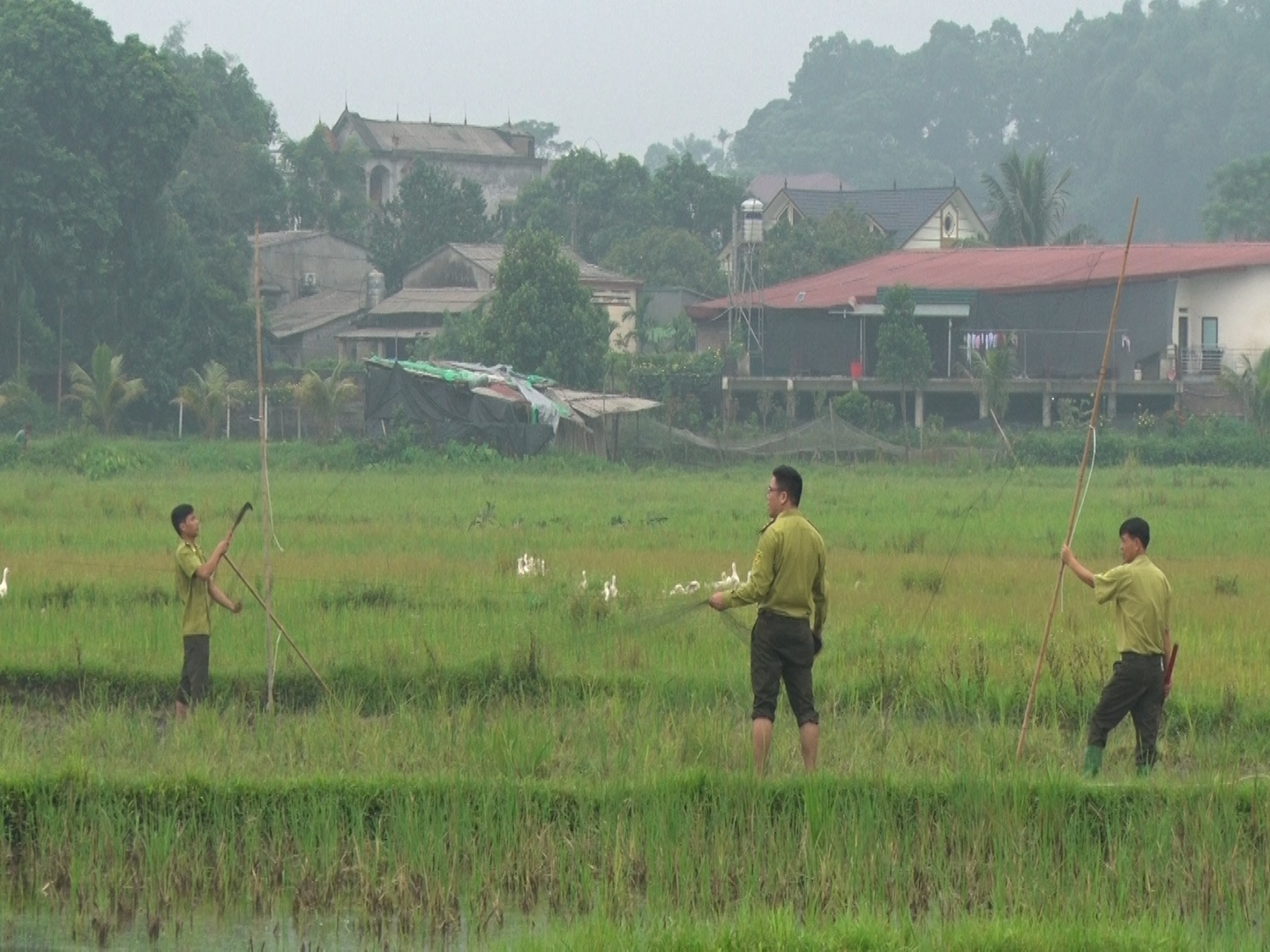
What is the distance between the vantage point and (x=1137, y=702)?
7539mm

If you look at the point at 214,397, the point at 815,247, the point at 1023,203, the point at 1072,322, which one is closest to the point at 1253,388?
the point at 1072,322

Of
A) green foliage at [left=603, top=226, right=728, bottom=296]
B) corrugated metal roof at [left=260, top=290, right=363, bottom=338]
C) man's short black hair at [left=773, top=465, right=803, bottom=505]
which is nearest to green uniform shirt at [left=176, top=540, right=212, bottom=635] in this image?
man's short black hair at [left=773, top=465, right=803, bottom=505]

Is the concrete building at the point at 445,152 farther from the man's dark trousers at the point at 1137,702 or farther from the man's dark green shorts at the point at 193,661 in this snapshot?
the man's dark trousers at the point at 1137,702

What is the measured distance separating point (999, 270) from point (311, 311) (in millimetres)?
16947

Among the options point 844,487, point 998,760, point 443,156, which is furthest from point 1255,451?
point 443,156

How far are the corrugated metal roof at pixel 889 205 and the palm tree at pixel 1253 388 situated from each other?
63.1 ft

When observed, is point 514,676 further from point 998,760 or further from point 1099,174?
point 1099,174

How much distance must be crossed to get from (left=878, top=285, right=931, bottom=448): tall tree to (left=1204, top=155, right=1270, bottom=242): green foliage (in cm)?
2147

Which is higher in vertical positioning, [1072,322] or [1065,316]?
[1065,316]

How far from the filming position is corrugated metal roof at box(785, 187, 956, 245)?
166 feet

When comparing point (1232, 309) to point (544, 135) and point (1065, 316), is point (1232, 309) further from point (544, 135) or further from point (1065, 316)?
point (544, 135)

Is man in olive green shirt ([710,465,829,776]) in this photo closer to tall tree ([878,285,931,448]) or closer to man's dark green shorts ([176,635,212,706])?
man's dark green shorts ([176,635,212,706])

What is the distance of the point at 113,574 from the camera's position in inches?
517

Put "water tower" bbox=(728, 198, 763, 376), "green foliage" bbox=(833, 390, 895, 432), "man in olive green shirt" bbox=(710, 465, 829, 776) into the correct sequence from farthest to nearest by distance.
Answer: "water tower" bbox=(728, 198, 763, 376) → "green foliage" bbox=(833, 390, 895, 432) → "man in olive green shirt" bbox=(710, 465, 829, 776)
